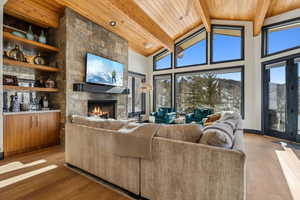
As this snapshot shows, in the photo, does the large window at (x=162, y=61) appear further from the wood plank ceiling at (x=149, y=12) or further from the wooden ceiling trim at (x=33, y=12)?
the wooden ceiling trim at (x=33, y=12)

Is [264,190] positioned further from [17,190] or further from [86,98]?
[86,98]

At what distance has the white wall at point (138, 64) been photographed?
6461 mm

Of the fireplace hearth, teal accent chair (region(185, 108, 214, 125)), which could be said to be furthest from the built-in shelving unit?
teal accent chair (region(185, 108, 214, 125))

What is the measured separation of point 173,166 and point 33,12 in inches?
163

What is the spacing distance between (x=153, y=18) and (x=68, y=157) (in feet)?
14.0

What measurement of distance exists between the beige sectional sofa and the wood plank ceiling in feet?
9.96

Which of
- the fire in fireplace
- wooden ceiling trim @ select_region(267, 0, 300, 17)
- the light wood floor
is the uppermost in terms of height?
wooden ceiling trim @ select_region(267, 0, 300, 17)

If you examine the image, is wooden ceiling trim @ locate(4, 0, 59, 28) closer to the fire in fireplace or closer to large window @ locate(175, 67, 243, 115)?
the fire in fireplace

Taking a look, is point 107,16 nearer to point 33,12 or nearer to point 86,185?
point 33,12

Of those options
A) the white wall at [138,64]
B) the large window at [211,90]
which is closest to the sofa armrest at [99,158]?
the white wall at [138,64]

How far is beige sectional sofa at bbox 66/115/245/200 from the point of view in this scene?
3.83 ft

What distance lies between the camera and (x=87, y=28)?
160 inches

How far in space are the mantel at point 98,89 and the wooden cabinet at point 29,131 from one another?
0.79 meters

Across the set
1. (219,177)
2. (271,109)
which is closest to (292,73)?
(271,109)
